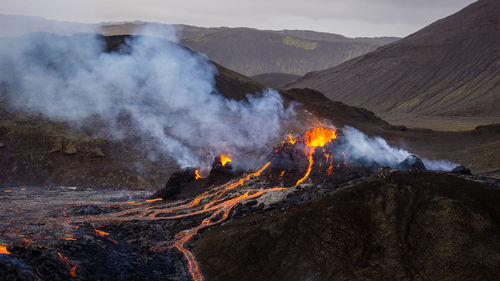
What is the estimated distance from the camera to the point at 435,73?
141250mm

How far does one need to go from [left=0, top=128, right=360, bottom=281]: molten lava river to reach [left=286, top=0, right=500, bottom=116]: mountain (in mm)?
93006

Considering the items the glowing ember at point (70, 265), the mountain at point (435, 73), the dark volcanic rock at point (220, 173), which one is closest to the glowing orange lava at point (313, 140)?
the dark volcanic rock at point (220, 173)

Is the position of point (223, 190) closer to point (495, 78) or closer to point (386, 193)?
point (386, 193)

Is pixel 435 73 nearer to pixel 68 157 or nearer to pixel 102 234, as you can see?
pixel 68 157

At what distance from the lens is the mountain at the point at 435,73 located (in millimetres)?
121375

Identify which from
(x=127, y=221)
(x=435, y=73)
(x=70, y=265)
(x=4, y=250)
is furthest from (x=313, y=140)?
(x=435, y=73)

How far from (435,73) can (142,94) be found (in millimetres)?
111242

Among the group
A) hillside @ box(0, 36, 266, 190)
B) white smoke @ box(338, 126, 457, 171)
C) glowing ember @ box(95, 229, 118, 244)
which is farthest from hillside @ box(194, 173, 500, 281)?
hillside @ box(0, 36, 266, 190)

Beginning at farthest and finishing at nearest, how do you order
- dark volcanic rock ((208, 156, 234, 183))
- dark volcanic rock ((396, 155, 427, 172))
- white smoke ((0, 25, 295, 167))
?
white smoke ((0, 25, 295, 167)), dark volcanic rock ((208, 156, 234, 183)), dark volcanic rock ((396, 155, 427, 172))

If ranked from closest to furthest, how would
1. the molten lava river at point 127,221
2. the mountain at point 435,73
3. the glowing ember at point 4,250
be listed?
the glowing ember at point 4,250
the molten lava river at point 127,221
the mountain at point 435,73

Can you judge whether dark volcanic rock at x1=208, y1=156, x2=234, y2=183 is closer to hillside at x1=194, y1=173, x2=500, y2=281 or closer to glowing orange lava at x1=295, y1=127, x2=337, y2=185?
glowing orange lava at x1=295, y1=127, x2=337, y2=185

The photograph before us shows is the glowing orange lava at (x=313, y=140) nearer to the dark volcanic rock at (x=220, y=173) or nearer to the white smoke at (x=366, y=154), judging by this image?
the white smoke at (x=366, y=154)

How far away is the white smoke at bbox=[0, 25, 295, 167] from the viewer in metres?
60.9

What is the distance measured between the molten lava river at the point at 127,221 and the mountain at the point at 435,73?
93.0 metres
